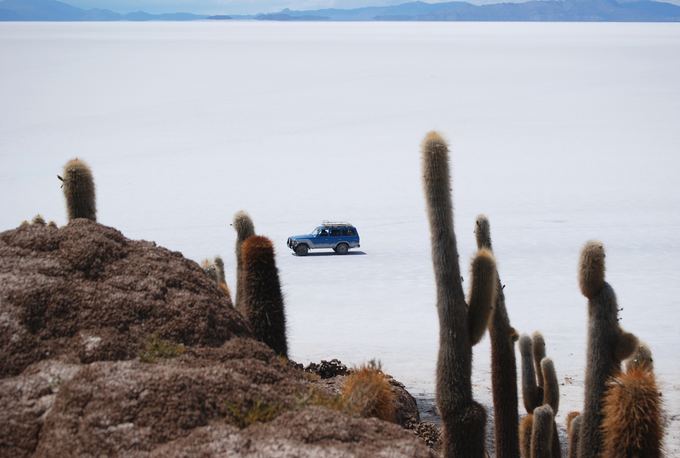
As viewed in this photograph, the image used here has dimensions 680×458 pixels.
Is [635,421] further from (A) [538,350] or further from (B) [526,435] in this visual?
(A) [538,350]

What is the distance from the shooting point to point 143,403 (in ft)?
13.8

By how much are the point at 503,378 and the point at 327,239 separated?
1740 centimetres

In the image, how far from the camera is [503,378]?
8336mm

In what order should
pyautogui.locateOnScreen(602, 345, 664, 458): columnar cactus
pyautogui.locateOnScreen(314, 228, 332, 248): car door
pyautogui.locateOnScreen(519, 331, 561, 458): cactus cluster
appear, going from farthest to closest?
pyautogui.locateOnScreen(314, 228, 332, 248): car door → pyautogui.locateOnScreen(519, 331, 561, 458): cactus cluster → pyautogui.locateOnScreen(602, 345, 664, 458): columnar cactus

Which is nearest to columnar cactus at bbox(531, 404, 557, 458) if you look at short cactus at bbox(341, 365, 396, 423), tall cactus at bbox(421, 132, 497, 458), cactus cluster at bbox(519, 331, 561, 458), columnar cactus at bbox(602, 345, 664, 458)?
cactus cluster at bbox(519, 331, 561, 458)

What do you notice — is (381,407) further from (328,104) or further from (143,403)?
(328,104)

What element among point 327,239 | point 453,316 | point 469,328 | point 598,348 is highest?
point 453,316

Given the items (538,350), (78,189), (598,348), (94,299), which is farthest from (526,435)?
(94,299)

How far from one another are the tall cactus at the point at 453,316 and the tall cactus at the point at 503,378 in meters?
1.33

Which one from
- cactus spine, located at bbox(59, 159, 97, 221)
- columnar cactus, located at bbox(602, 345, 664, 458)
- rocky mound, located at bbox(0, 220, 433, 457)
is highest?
cactus spine, located at bbox(59, 159, 97, 221)

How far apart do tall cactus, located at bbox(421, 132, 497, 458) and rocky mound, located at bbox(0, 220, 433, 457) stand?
4.63 feet

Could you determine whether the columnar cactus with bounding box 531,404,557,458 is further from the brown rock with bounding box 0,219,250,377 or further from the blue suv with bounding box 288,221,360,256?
the blue suv with bounding box 288,221,360,256

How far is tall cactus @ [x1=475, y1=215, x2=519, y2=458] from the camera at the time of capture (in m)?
8.33

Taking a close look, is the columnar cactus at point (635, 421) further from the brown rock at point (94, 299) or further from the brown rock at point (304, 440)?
the brown rock at point (94, 299)
